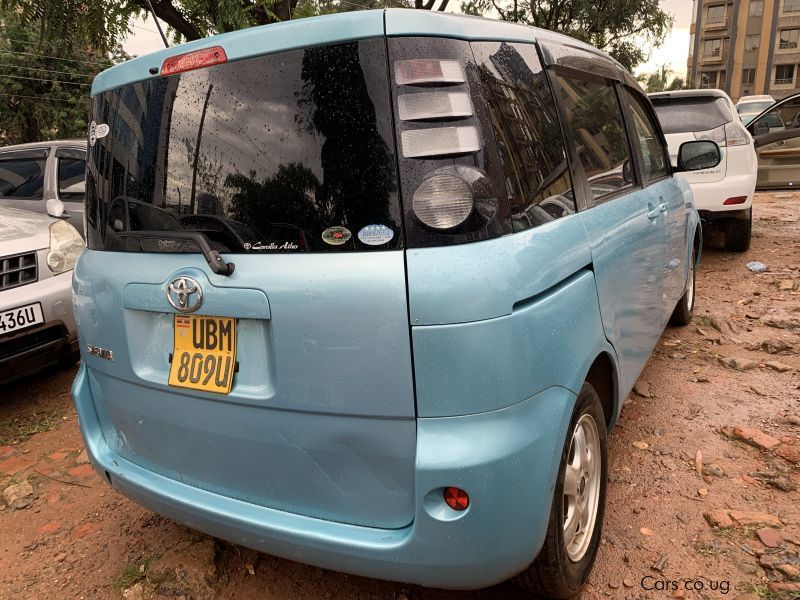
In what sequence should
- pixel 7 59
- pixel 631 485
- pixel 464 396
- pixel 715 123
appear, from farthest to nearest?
pixel 7 59 → pixel 715 123 → pixel 631 485 → pixel 464 396

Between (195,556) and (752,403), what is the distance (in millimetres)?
2842

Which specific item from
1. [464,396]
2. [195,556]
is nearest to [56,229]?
[195,556]

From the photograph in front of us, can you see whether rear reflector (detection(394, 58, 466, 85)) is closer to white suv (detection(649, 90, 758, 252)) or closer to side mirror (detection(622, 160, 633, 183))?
side mirror (detection(622, 160, 633, 183))

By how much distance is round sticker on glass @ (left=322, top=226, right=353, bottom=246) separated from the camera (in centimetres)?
150

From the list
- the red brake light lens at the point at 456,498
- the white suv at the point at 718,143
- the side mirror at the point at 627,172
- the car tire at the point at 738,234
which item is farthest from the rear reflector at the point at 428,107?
the car tire at the point at 738,234

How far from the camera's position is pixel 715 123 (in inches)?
231

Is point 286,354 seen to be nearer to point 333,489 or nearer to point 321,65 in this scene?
point 333,489

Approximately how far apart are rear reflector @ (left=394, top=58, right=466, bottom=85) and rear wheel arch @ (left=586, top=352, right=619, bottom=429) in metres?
1.09

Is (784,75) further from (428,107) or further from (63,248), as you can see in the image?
(428,107)

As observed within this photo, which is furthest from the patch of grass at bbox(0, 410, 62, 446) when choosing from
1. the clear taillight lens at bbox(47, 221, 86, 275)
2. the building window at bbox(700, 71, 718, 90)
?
the building window at bbox(700, 71, 718, 90)

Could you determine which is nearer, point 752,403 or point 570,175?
point 570,175

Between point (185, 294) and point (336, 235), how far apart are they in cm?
47

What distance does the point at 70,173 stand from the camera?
565cm

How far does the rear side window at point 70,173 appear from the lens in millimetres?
5567
